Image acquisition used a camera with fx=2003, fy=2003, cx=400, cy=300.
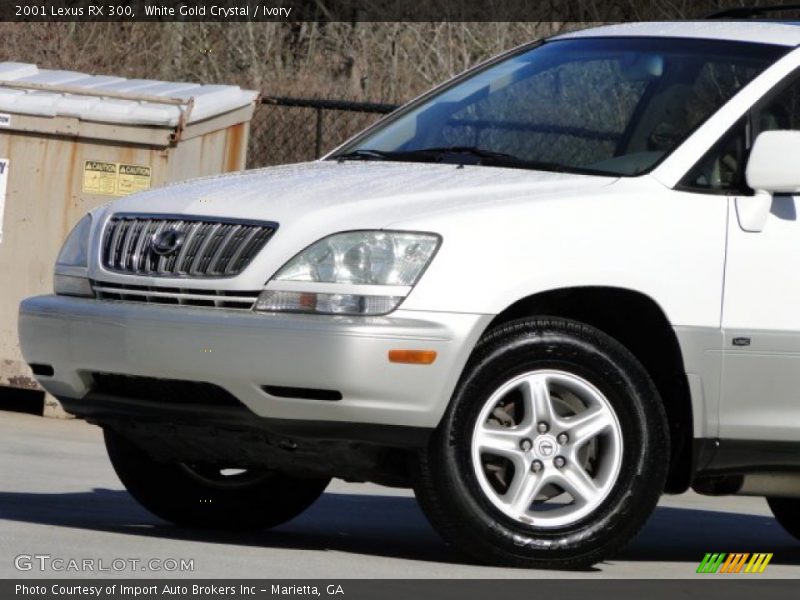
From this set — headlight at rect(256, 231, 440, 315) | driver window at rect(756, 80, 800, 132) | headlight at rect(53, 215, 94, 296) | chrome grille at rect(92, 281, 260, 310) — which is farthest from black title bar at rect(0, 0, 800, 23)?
headlight at rect(256, 231, 440, 315)

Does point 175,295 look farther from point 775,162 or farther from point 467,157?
point 775,162

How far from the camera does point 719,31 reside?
6.81 meters

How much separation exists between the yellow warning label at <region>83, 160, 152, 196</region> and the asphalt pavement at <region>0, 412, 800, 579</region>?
1.62 meters

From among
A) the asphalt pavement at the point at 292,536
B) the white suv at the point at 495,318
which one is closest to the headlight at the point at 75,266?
the white suv at the point at 495,318

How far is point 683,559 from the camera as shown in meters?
6.89

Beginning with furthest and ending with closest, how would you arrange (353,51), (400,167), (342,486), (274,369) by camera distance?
(353,51) → (342,486) → (400,167) → (274,369)

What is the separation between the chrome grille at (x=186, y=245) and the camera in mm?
5863

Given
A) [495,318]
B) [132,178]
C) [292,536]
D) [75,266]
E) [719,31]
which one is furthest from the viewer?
[132,178]

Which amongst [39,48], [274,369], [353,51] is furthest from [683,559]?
[353,51]

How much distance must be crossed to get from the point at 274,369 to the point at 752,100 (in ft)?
6.01

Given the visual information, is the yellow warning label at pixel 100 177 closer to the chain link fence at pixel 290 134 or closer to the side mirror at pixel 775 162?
the chain link fence at pixel 290 134

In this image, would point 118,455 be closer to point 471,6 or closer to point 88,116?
point 88,116

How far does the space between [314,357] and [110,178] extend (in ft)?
17.9

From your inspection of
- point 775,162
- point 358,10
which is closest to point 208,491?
point 775,162
